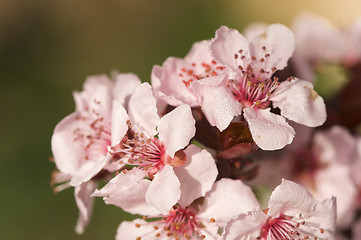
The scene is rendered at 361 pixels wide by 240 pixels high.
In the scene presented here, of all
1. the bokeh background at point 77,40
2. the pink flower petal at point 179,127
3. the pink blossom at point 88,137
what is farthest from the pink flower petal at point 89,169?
the bokeh background at point 77,40

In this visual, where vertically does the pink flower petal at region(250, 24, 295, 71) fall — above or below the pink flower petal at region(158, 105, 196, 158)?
above

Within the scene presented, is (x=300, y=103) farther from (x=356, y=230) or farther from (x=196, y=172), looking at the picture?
(x=356, y=230)

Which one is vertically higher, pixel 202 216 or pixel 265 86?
pixel 265 86

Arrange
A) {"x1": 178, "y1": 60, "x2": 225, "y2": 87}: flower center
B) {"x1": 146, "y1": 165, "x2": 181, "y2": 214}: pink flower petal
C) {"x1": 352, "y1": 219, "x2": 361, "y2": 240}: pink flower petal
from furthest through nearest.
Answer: {"x1": 352, "y1": 219, "x2": 361, "y2": 240}: pink flower petal, {"x1": 178, "y1": 60, "x2": 225, "y2": 87}: flower center, {"x1": 146, "y1": 165, "x2": 181, "y2": 214}: pink flower petal

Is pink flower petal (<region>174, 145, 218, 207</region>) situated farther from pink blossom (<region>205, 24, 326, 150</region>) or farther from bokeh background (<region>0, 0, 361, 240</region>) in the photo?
bokeh background (<region>0, 0, 361, 240</region>)

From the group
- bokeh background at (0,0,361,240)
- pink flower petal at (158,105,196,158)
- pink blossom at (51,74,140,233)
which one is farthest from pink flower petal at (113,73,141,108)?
bokeh background at (0,0,361,240)

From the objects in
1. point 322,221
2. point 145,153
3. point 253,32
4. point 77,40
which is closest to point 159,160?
point 145,153

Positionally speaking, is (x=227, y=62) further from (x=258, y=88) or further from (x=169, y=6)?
(x=169, y=6)
